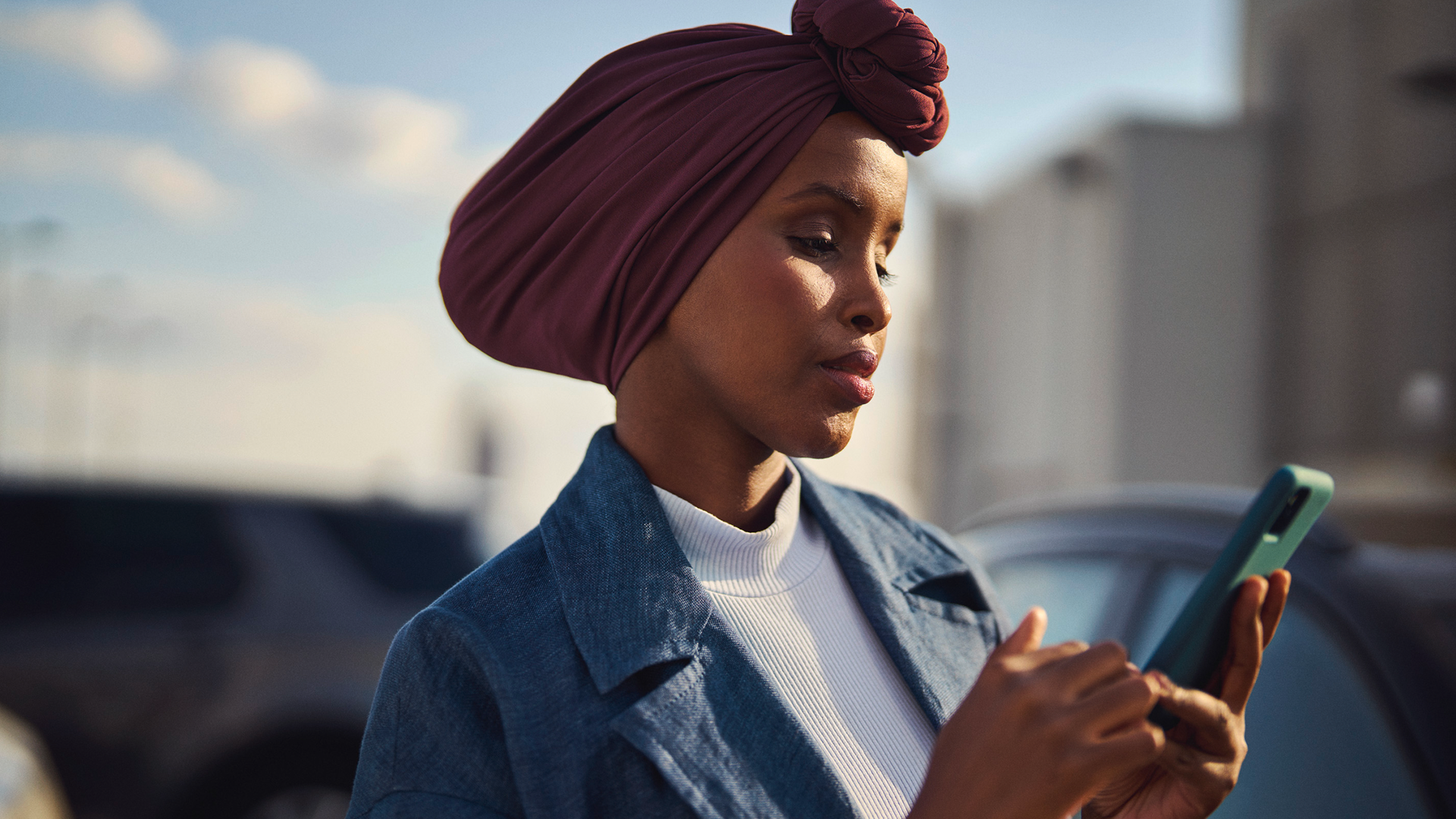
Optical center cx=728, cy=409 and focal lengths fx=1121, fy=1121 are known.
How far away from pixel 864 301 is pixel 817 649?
43 cm

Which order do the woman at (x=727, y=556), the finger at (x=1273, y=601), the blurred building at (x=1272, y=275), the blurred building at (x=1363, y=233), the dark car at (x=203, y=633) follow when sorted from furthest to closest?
the blurred building at (x=1272, y=275) < the blurred building at (x=1363, y=233) < the dark car at (x=203, y=633) < the finger at (x=1273, y=601) < the woman at (x=727, y=556)

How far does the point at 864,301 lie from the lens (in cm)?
130

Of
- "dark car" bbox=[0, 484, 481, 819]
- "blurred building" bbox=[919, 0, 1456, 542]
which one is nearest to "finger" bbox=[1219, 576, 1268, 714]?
"dark car" bbox=[0, 484, 481, 819]

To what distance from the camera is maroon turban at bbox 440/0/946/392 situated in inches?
51.2

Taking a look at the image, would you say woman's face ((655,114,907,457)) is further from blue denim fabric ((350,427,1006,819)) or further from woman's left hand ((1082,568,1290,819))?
woman's left hand ((1082,568,1290,819))

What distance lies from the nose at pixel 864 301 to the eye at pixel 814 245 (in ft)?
0.12

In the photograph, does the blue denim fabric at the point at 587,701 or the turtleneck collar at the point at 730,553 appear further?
the turtleneck collar at the point at 730,553

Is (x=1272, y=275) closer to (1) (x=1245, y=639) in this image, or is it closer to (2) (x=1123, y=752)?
(1) (x=1245, y=639)

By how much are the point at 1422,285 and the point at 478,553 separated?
1168 cm

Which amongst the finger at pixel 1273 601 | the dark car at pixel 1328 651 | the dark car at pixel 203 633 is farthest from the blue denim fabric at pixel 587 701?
the dark car at pixel 203 633

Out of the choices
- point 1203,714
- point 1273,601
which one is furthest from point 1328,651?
point 1203,714

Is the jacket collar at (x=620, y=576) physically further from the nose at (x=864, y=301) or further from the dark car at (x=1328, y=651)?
the dark car at (x=1328, y=651)

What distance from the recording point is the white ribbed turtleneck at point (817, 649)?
4.25 feet

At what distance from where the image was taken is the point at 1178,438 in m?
14.3
